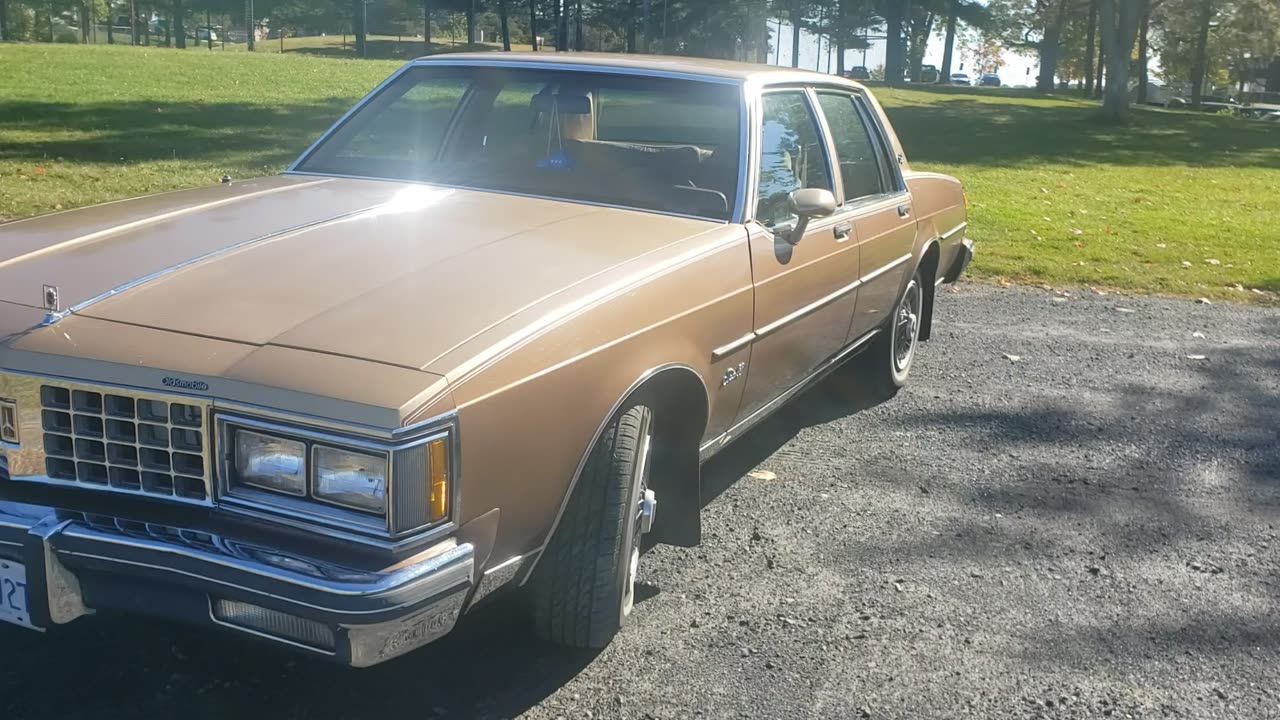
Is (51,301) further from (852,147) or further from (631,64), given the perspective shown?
(852,147)

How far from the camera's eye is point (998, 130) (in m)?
25.2

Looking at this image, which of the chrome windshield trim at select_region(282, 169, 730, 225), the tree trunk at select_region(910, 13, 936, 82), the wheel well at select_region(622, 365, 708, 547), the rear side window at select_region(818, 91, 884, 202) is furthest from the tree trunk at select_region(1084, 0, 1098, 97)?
the wheel well at select_region(622, 365, 708, 547)

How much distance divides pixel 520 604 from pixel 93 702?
1.06 metres

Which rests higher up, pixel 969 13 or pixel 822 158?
pixel 969 13

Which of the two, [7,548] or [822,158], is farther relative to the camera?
[822,158]

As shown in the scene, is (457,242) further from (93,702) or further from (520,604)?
(93,702)

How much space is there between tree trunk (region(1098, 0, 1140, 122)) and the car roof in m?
25.5

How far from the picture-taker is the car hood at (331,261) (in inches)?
106

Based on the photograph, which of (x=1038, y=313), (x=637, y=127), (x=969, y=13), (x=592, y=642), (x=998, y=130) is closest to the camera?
(x=592, y=642)

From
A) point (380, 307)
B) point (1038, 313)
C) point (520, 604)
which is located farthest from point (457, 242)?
point (1038, 313)

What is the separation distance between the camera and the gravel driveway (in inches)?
120

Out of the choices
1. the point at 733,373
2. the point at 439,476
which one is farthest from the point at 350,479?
the point at 733,373

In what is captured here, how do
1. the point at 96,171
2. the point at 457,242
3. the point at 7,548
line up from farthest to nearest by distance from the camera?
1. the point at 96,171
2. the point at 457,242
3. the point at 7,548

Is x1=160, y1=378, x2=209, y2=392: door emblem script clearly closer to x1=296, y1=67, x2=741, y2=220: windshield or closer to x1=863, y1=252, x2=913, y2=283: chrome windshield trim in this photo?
x1=296, y1=67, x2=741, y2=220: windshield
